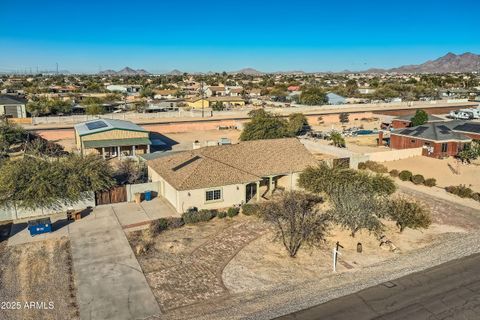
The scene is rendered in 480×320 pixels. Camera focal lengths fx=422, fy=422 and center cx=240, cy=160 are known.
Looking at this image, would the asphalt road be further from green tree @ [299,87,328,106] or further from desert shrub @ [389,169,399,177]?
green tree @ [299,87,328,106]

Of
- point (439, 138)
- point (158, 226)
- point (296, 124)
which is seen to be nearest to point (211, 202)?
point (158, 226)

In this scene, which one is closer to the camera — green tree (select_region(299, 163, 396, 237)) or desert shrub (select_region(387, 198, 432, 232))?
green tree (select_region(299, 163, 396, 237))

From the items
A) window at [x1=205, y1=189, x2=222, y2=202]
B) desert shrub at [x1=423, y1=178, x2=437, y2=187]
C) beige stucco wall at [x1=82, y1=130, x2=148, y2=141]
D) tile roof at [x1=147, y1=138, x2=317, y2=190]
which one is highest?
beige stucco wall at [x1=82, y1=130, x2=148, y2=141]

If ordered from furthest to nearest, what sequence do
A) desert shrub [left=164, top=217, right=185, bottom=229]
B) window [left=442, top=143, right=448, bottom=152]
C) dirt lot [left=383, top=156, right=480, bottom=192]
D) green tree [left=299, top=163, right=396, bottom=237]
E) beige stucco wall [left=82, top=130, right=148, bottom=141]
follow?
1. window [left=442, top=143, right=448, bottom=152]
2. beige stucco wall [left=82, top=130, right=148, bottom=141]
3. dirt lot [left=383, top=156, right=480, bottom=192]
4. desert shrub [left=164, top=217, right=185, bottom=229]
5. green tree [left=299, top=163, right=396, bottom=237]

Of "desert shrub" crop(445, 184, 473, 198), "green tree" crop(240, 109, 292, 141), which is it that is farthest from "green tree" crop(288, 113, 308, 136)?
"desert shrub" crop(445, 184, 473, 198)

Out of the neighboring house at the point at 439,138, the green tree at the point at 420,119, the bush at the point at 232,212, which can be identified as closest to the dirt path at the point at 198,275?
the bush at the point at 232,212

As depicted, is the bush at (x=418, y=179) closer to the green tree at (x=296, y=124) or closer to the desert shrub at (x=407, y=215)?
the desert shrub at (x=407, y=215)

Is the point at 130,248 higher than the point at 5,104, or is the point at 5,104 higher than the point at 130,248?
the point at 5,104

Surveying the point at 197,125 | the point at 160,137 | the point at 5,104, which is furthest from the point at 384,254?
the point at 5,104

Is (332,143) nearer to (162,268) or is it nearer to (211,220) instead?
(211,220)
